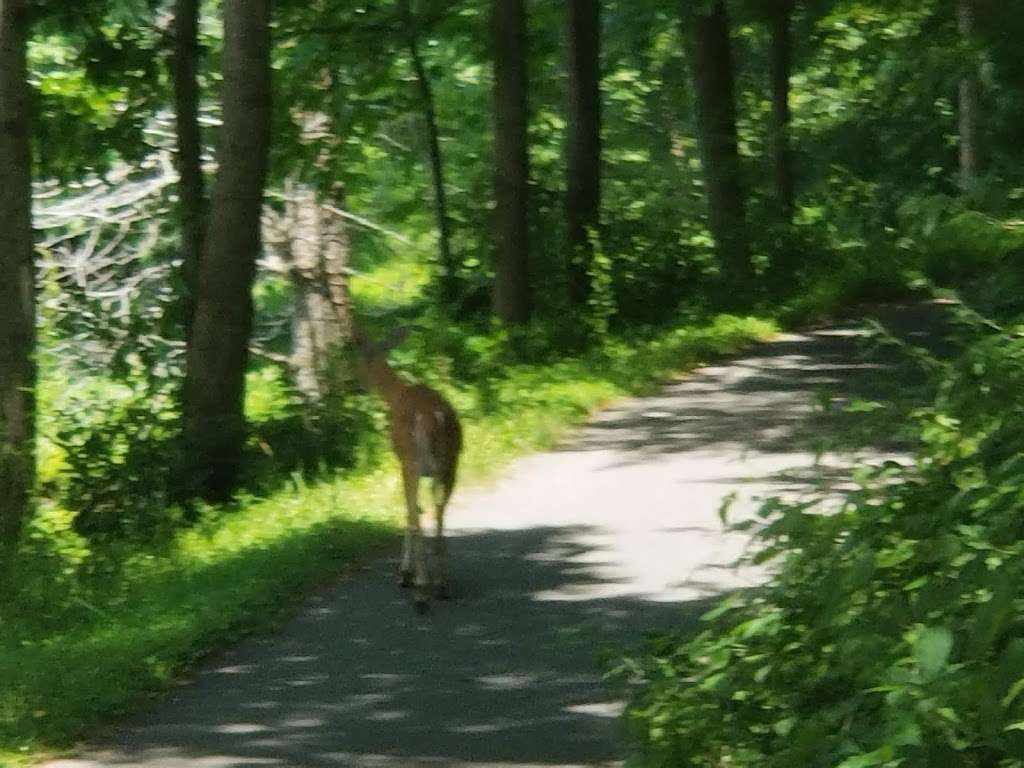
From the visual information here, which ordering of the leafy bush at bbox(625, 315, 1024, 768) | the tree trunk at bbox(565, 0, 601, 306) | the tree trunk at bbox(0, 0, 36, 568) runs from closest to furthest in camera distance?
the leafy bush at bbox(625, 315, 1024, 768) → the tree trunk at bbox(0, 0, 36, 568) → the tree trunk at bbox(565, 0, 601, 306)

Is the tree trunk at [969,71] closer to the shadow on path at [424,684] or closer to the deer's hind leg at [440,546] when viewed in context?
the shadow on path at [424,684]

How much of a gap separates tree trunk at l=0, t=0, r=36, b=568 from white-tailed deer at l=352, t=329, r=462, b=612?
3.47m

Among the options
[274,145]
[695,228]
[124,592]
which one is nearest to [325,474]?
[124,592]

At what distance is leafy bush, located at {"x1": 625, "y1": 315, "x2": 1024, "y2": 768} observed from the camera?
4.96 metres

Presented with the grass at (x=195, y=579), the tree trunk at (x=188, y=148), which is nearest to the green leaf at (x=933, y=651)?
the grass at (x=195, y=579)

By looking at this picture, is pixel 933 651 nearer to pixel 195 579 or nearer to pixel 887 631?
pixel 887 631

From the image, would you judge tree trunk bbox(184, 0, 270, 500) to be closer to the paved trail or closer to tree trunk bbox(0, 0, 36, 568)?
tree trunk bbox(0, 0, 36, 568)

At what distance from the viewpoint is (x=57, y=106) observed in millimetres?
16641

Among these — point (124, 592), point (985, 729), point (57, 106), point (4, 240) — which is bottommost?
point (124, 592)

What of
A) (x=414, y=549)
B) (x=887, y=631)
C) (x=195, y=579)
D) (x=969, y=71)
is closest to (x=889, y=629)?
(x=887, y=631)

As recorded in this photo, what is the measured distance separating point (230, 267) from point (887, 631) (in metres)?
10.3

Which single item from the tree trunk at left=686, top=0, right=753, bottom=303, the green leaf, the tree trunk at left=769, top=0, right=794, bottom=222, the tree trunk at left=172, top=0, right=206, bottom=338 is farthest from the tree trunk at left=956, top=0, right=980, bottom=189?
the tree trunk at left=769, top=0, right=794, bottom=222

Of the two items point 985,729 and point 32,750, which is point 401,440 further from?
point 985,729

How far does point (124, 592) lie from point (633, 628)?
4053mm
